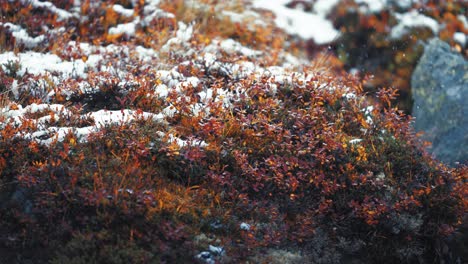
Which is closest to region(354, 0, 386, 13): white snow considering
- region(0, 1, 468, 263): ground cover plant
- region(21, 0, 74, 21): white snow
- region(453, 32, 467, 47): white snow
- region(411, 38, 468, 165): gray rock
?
region(453, 32, 467, 47): white snow

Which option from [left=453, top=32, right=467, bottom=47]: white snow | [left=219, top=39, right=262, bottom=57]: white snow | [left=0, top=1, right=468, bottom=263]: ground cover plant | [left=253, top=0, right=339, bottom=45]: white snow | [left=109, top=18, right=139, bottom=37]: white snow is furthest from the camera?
[left=453, top=32, right=467, bottom=47]: white snow

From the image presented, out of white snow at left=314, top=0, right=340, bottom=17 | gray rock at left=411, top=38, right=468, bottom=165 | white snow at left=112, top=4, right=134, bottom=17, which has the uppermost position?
white snow at left=314, top=0, right=340, bottom=17

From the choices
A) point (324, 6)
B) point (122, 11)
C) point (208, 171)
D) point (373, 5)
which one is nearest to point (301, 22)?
point (324, 6)

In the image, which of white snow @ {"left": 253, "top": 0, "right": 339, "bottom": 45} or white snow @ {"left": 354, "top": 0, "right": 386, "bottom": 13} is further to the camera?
white snow @ {"left": 354, "top": 0, "right": 386, "bottom": 13}

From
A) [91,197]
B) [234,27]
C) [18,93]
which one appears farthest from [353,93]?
[18,93]

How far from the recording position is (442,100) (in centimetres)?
681

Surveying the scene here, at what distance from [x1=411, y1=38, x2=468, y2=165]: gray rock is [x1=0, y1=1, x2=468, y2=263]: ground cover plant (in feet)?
5.84

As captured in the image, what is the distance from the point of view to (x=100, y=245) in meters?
3.35

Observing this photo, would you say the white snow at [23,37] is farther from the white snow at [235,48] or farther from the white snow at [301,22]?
the white snow at [301,22]

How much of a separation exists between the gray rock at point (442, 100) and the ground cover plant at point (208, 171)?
178 centimetres

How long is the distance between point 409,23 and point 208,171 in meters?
5.80

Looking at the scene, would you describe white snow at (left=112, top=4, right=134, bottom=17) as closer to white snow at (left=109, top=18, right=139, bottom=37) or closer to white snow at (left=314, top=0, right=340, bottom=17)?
white snow at (left=109, top=18, right=139, bottom=37)

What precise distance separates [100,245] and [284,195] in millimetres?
1636

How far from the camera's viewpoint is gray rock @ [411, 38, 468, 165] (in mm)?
6406
